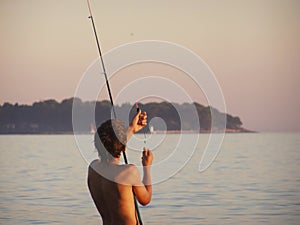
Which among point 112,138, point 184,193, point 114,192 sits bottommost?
point 184,193

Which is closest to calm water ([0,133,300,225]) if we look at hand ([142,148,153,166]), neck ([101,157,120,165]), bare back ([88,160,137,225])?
bare back ([88,160,137,225])

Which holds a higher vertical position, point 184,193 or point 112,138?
point 112,138

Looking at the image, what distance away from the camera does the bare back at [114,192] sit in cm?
343

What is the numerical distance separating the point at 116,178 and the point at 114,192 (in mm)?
85

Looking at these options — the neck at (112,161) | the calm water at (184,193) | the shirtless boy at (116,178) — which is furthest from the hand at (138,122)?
the calm water at (184,193)

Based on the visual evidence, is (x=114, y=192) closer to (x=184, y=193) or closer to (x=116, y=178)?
(x=116, y=178)

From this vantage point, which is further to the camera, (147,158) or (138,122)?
(138,122)

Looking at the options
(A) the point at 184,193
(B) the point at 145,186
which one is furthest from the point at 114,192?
(A) the point at 184,193

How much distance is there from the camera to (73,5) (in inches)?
485

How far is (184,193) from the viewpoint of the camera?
9.53m

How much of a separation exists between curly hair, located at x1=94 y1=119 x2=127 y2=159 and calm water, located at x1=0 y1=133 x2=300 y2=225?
296 cm

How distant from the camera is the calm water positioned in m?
7.80

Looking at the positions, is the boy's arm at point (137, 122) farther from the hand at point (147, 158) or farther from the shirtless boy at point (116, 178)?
the hand at point (147, 158)

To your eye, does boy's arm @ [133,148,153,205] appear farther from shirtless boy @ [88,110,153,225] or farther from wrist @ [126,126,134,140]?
wrist @ [126,126,134,140]
